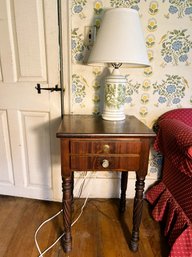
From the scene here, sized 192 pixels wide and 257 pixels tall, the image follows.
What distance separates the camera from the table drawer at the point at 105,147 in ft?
3.05

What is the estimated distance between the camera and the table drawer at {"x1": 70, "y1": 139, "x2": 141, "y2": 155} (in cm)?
93

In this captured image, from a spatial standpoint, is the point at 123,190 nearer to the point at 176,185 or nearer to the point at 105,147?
the point at 176,185

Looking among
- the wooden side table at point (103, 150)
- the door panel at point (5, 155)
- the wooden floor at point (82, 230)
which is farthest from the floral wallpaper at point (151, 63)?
the wooden floor at point (82, 230)

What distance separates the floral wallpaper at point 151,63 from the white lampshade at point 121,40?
0.28m

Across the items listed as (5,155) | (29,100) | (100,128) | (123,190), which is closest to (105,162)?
(100,128)

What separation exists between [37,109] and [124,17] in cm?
80

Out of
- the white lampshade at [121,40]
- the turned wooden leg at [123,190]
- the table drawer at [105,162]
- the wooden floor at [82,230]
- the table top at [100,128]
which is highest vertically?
the white lampshade at [121,40]

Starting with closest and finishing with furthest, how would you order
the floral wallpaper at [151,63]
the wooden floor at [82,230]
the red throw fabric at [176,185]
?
the red throw fabric at [176,185]
the wooden floor at [82,230]
the floral wallpaper at [151,63]

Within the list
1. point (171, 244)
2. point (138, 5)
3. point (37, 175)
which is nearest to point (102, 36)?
point (138, 5)

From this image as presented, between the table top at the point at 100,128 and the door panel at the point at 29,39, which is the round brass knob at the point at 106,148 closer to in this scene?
the table top at the point at 100,128

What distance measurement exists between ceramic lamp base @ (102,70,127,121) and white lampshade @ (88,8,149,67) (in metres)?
0.16

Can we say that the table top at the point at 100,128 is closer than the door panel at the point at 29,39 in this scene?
Yes

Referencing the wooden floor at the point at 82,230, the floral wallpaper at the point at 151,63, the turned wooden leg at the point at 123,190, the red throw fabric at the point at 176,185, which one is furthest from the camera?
the turned wooden leg at the point at 123,190

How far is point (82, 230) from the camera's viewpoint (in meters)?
1.25
